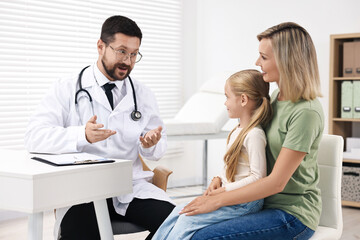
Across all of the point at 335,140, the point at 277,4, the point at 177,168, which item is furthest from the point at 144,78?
the point at 335,140

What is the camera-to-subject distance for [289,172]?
1431mm

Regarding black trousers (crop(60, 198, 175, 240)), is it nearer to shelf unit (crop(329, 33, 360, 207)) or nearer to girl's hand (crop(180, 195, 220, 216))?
girl's hand (crop(180, 195, 220, 216))

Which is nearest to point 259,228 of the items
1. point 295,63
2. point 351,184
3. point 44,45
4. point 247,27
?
point 295,63

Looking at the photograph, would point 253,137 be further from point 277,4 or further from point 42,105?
point 277,4

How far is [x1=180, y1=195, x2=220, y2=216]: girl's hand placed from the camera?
4.82 ft

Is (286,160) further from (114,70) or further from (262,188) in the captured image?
(114,70)

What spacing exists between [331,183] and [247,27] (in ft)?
9.94

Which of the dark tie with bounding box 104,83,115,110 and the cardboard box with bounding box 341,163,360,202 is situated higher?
the dark tie with bounding box 104,83,115,110

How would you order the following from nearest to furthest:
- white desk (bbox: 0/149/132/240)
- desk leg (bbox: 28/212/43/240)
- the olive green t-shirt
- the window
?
white desk (bbox: 0/149/132/240) → the olive green t-shirt → desk leg (bbox: 28/212/43/240) → the window

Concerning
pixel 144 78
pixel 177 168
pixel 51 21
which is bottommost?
pixel 177 168

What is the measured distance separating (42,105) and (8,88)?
5.51 ft

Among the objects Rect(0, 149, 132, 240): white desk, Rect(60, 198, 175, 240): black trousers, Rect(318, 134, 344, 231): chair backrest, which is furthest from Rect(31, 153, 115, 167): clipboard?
Rect(318, 134, 344, 231): chair backrest

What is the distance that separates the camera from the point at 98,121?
6.38 ft

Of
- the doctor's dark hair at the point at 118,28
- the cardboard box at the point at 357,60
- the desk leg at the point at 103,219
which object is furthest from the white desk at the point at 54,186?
the cardboard box at the point at 357,60
